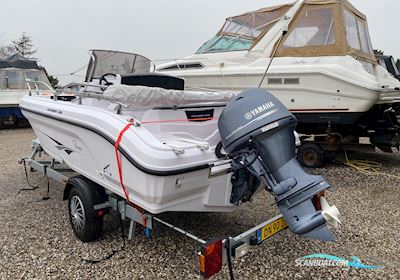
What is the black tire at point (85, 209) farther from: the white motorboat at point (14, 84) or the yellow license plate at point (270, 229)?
the white motorboat at point (14, 84)

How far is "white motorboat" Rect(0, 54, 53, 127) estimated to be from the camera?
11312 millimetres

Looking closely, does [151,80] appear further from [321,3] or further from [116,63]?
[321,3]

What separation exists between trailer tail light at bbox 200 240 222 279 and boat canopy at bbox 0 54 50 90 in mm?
10812

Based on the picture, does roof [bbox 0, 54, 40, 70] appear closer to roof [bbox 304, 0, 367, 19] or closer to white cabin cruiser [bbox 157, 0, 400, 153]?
white cabin cruiser [bbox 157, 0, 400, 153]

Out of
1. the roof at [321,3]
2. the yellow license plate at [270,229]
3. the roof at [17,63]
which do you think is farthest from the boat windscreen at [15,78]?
the yellow license plate at [270,229]

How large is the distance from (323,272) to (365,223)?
4.23ft

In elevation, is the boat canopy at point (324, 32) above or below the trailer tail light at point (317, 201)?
above

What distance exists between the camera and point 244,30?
700 centimetres

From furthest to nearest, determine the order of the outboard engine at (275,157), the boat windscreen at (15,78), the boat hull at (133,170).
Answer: the boat windscreen at (15,78)
the boat hull at (133,170)
the outboard engine at (275,157)

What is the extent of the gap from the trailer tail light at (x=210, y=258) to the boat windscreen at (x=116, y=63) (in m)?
2.86

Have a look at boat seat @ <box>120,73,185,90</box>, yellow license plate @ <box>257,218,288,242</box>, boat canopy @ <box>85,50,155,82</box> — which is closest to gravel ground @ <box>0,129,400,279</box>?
yellow license plate @ <box>257,218,288,242</box>

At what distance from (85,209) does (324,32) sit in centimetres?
480

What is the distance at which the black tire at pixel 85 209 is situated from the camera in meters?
3.09

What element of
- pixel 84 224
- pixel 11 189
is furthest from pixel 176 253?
pixel 11 189
